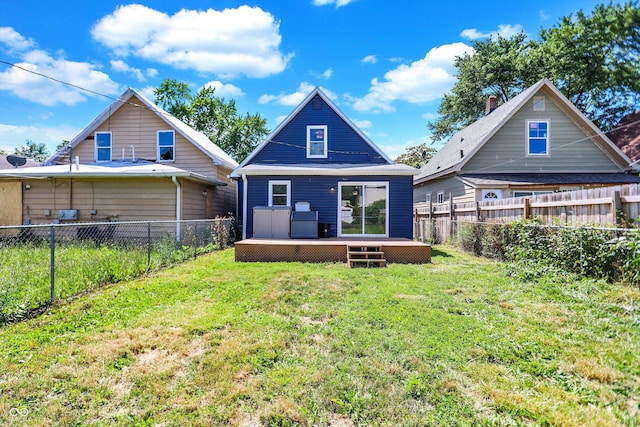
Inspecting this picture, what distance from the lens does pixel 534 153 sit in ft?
47.0

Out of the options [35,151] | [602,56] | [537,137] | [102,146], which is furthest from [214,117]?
[35,151]

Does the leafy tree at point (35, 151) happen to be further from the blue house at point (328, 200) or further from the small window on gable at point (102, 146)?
the blue house at point (328, 200)

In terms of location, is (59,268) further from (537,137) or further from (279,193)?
(537,137)

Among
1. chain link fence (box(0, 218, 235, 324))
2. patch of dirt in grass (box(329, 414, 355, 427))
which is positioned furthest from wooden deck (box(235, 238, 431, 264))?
patch of dirt in grass (box(329, 414, 355, 427))

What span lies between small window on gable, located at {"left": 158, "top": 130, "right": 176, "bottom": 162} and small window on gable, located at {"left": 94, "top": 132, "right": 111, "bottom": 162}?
8.03ft

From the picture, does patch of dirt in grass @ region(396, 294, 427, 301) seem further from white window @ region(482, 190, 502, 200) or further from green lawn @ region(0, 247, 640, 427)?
white window @ region(482, 190, 502, 200)

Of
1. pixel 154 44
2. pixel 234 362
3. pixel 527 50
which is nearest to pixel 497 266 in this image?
pixel 234 362

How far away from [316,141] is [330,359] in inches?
426

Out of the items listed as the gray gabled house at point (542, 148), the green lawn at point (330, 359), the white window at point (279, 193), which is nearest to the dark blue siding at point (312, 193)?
the white window at point (279, 193)

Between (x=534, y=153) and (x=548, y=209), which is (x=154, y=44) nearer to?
(x=548, y=209)

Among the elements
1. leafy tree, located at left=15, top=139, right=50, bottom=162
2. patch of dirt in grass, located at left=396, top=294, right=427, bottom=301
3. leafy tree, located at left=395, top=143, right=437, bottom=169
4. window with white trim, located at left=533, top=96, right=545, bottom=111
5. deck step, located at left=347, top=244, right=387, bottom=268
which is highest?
leafy tree, located at left=15, top=139, right=50, bottom=162

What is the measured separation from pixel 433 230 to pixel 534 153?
5836mm

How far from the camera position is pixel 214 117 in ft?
105

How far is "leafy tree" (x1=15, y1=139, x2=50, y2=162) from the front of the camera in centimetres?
5948
